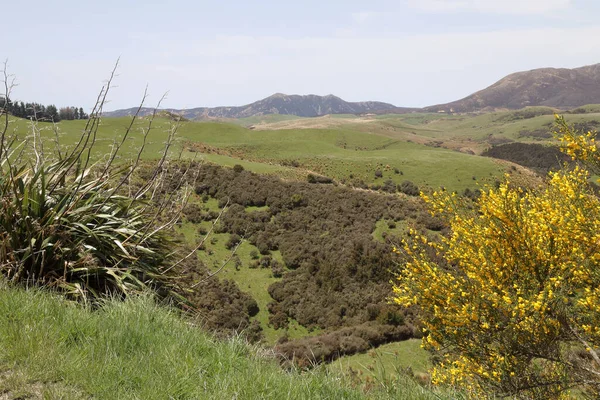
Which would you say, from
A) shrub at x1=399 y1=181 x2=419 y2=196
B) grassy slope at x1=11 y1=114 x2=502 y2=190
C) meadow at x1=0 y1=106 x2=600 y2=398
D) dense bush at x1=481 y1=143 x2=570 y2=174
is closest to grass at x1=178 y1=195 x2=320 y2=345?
meadow at x1=0 y1=106 x2=600 y2=398

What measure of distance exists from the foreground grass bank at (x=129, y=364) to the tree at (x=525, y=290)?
401 cm

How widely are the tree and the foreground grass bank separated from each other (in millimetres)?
4008

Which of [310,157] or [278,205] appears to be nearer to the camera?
[278,205]

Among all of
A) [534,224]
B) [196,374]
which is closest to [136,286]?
[196,374]

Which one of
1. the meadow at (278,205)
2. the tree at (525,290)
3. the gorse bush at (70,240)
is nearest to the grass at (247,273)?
the meadow at (278,205)

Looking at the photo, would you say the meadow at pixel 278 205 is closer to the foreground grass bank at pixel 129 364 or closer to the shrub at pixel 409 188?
the foreground grass bank at pixel 129 364

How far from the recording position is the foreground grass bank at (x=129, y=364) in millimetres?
2473

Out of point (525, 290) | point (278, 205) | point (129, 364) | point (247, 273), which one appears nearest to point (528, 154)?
point (278, 205)

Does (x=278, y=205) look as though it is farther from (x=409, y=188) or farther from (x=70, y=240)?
(x=70, y=240)

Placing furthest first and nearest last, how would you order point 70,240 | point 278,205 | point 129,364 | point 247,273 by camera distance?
point 278,205 → point 247,273 → point 70,240 → point 129,364

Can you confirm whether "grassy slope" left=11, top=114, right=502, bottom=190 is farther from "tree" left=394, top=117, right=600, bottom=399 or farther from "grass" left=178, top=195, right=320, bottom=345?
"tree" left=394, top=117, right=600, bottom=399

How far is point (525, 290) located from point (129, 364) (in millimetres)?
7413

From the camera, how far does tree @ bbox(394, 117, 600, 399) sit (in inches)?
255

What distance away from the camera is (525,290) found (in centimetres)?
745
